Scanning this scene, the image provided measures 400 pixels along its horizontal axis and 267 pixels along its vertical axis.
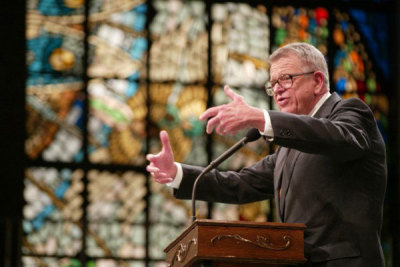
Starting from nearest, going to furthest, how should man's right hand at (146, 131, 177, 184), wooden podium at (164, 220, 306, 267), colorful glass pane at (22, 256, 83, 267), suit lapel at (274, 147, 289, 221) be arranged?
1. wooden podium at (164, 220, 306, 267)
2. suit lapel at (274, 147, 289, 221)
3. man's right hand at (146, 131, 177, 184)
4. colorful glass pane at (22, 256, 83, 267)

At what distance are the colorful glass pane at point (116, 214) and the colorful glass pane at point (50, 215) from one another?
12 cm

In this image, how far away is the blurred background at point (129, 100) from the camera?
28.3 feet

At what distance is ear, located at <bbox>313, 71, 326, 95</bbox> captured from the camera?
4.72 m

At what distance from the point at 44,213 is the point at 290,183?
443cm

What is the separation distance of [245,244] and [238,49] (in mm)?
5488

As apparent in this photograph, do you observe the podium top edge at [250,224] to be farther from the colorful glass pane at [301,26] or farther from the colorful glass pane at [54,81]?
the colorful glass pane at [301,26]

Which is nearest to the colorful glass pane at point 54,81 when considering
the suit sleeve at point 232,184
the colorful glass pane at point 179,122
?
the colorful glass pane at point 179,122

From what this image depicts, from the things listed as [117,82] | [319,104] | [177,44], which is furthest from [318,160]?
[177,44]

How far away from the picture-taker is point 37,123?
8.80 metres

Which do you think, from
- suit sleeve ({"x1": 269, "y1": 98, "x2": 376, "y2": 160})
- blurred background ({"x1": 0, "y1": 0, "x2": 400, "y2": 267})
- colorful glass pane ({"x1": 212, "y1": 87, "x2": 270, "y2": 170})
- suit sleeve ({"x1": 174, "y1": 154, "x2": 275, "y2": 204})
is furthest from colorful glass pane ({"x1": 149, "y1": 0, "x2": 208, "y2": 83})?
suit sleeve ({"x1": 269, "y1": 98, "x2": 376, "y2": 160})

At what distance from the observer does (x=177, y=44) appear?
368 inches

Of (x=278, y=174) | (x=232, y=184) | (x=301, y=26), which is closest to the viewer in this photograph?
(x=278, y=174)

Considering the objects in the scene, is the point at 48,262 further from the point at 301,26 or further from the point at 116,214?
the point at 301,26

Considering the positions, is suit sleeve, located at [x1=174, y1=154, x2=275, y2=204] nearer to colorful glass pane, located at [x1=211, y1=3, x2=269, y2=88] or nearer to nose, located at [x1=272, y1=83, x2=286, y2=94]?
nose, located at [x1=272, y1=83, x2=286, y2=94]
